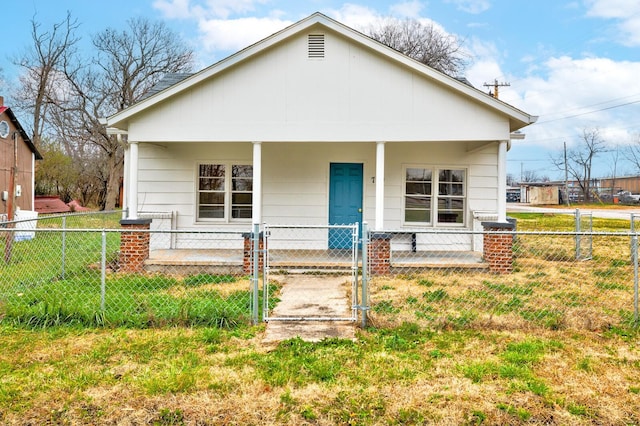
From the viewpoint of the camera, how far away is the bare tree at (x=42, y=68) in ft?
94.2

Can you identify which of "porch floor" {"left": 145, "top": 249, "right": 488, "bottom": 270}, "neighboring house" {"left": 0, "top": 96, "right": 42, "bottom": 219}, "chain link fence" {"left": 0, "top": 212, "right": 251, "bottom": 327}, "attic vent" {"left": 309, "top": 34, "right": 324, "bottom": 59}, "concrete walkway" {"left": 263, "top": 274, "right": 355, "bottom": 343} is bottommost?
"concrete walkway" {"left": 263, "top": 274, "right": 355, "bottom": 343}

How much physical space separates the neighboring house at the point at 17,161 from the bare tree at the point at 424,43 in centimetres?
2224

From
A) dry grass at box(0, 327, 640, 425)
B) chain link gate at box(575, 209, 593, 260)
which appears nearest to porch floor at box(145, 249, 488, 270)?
chain link gate at box(575, 209, 593, 260)

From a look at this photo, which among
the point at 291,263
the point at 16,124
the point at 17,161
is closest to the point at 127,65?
the point at 16,124

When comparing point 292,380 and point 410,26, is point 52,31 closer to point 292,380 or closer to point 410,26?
point 410,26

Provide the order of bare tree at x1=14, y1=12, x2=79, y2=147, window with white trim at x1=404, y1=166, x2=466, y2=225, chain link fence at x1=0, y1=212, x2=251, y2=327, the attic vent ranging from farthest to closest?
1. bare tree at x1=14, y1=12, x2=79, y2=147
2. window with white trim at x1=404, y1=166, x2=466, y2=225
3. the attic vent
4. chain link fence at x1=0, y1=212, x2=251, y2=327

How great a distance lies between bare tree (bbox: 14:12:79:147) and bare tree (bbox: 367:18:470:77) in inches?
892

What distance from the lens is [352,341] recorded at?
449cm

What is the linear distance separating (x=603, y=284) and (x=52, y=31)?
117 ft

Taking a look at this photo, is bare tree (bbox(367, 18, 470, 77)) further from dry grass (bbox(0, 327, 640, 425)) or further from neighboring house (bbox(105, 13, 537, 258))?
dry grass (bbox(0, 327, 640, 425))

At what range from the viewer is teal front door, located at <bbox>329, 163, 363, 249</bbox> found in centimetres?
1002

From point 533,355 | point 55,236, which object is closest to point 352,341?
point 533,355

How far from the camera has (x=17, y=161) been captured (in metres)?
17.9

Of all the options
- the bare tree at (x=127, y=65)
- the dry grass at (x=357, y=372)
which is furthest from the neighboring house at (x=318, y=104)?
the bare tree at (x=127, y=65)
